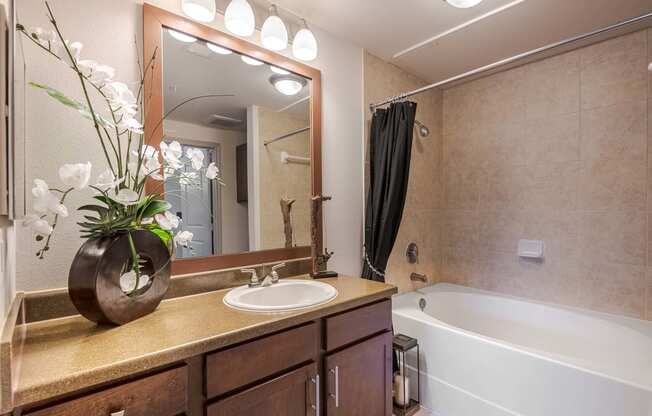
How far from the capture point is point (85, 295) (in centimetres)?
89

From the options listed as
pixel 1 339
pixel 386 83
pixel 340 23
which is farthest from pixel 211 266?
pixel 386 83

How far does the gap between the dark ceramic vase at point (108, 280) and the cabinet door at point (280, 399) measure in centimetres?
40

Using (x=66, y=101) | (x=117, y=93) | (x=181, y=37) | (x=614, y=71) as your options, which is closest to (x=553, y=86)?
(x=614, y=71)

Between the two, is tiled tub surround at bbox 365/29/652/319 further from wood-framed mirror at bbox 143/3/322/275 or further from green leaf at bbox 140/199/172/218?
green leaf at bbox 140/199/172/218

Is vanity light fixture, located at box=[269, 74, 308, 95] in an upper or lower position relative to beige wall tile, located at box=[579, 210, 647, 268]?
upper

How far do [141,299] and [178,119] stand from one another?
2.51 ft

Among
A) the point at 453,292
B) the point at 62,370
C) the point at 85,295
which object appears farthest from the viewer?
the point at 453,292

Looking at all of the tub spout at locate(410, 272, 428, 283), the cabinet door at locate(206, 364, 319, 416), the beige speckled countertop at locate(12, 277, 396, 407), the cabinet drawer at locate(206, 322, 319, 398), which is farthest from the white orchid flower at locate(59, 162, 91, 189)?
the tub spout at locate(410, 272, 428, 283)

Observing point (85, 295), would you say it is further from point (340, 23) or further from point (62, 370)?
point (340, 23)

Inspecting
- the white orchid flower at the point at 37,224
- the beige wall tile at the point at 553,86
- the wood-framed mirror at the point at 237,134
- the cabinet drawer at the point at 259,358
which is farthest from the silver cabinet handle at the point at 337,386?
the beige wall tile at the point at 553,86

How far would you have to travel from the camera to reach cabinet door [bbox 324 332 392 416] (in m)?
1.22

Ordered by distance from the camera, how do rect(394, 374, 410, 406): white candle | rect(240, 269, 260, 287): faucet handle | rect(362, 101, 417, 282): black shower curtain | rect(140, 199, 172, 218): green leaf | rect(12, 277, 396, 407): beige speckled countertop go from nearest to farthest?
rect(12, 277, 396, 407): beige speckled countertop, rect(140, 199, 172, 218): green leaf, rect(240, 269, 260, 287): faucet handle, rect(394, 374, 410, 406): white candle, rect(362, 101, 417, 282): black shower curtain

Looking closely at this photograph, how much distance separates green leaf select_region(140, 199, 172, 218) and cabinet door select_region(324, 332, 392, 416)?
0.83 m

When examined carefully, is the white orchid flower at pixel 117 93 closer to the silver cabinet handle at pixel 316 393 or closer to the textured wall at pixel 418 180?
the silver cabinet handle at pixel 316 393
